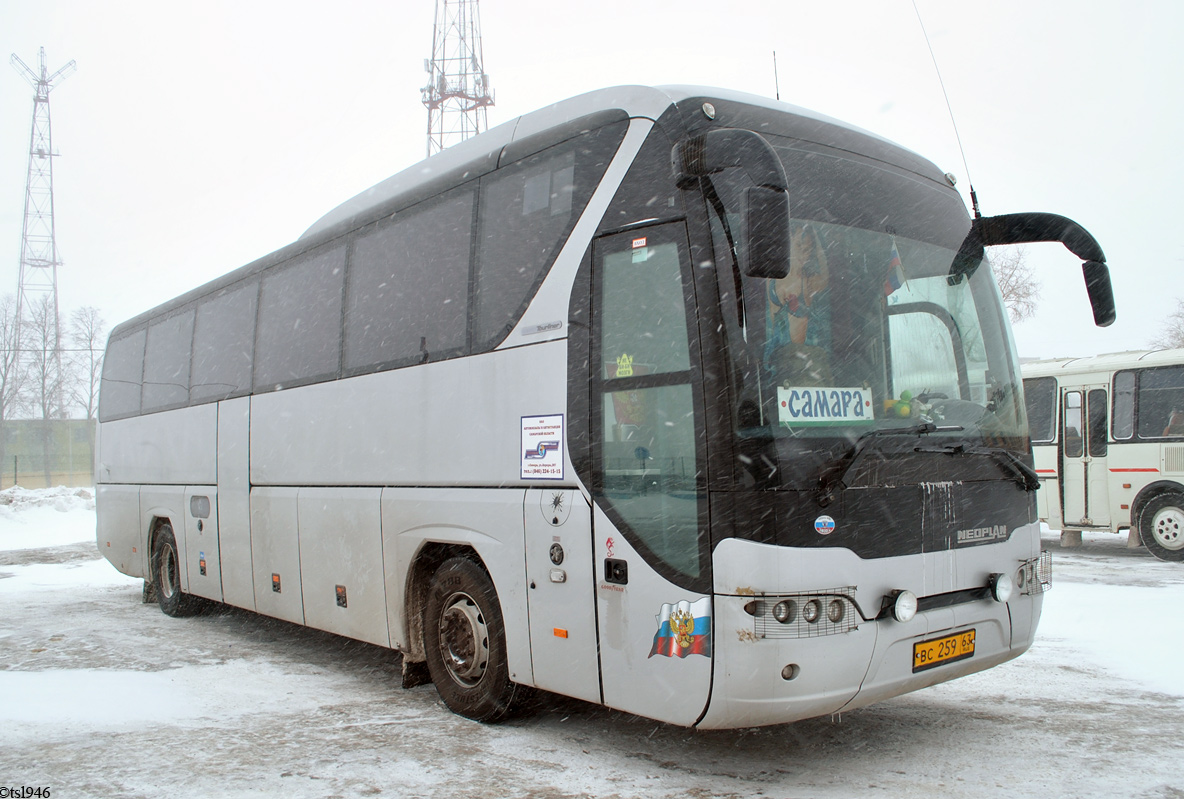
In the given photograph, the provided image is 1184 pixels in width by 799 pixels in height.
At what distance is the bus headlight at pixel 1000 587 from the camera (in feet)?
16.7

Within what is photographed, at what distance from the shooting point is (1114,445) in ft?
49.2

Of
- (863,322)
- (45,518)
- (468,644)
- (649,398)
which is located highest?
(863,322)

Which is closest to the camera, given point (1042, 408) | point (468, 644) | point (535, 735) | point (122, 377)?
point (535, 735)

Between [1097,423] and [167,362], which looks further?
[1097,423]

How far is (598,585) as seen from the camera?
4996mm

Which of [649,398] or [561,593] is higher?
[649,398]

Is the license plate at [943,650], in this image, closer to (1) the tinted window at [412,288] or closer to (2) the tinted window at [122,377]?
(1) the tinted window at [412,288]

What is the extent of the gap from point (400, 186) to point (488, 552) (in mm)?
3145

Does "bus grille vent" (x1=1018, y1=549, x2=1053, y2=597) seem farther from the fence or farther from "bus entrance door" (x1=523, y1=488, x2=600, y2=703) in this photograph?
the fence

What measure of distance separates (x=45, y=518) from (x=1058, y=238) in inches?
993

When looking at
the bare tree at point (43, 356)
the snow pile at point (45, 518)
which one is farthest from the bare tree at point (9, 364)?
the snow pile at point (45, 518)

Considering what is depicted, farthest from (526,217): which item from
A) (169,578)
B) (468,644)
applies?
(169,578)

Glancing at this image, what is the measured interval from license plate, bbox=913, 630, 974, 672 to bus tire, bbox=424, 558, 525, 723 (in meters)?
2.39

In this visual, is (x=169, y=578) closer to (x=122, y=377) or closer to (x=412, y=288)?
(x=122, y=377)
